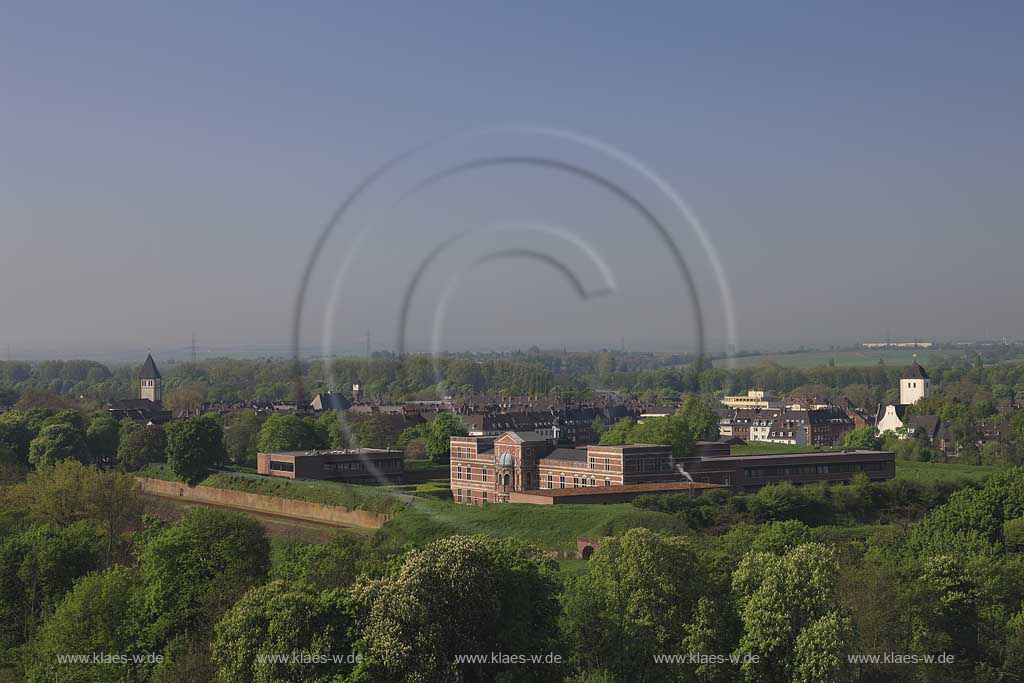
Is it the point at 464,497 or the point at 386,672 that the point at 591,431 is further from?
the point at 386,672

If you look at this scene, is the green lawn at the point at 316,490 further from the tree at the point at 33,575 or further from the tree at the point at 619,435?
the tree at the point at 33,575

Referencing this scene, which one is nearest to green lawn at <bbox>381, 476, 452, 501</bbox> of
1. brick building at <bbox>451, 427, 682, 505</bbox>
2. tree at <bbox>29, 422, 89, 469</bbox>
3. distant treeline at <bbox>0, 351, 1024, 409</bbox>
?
brick building at <bbox>451, 427, 682, 505</bbox>

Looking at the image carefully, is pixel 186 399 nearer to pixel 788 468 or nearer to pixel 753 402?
pixel 753 402

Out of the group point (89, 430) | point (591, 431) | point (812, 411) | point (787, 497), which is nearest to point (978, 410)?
point (812, 411)

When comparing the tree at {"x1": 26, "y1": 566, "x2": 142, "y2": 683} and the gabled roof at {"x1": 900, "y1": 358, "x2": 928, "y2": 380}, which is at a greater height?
the gabled roof at {"x1": 900, "y1": 358, "x2": 928, "y2": 380}

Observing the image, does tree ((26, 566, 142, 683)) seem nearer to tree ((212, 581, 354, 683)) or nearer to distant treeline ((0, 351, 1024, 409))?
tree ((212, 581, 354, 683))

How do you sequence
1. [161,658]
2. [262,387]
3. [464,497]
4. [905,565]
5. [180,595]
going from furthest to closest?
[262,387], [464,497], [905,565], [180,595], [161,658]
